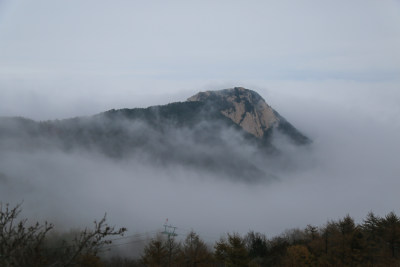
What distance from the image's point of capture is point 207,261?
55375mm

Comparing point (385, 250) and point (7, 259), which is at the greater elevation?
point (7, 259)

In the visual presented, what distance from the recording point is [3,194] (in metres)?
190

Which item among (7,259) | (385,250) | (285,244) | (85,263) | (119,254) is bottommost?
(119,254)

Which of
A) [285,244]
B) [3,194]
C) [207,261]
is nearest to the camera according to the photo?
[207,261]

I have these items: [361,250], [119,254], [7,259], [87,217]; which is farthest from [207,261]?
[87,217]

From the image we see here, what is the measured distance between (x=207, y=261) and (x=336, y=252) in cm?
2045

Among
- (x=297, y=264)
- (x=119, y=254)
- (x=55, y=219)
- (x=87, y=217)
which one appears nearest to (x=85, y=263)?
(x=297, y=264)

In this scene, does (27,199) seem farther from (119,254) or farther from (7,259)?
(7,259)

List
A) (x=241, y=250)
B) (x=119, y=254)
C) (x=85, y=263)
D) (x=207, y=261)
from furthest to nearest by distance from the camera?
(x=119, y=254), (x=207, y=261), (x=241, y=250), (x=85, y=263)

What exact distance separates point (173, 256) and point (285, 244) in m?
31.0

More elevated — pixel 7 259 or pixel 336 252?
pixel 7 259

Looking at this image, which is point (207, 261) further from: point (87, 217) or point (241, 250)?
point (87, 217)

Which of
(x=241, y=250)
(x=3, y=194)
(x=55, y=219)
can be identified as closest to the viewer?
(x=241, y=250)

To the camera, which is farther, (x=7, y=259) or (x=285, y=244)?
(x=285, y=244)
